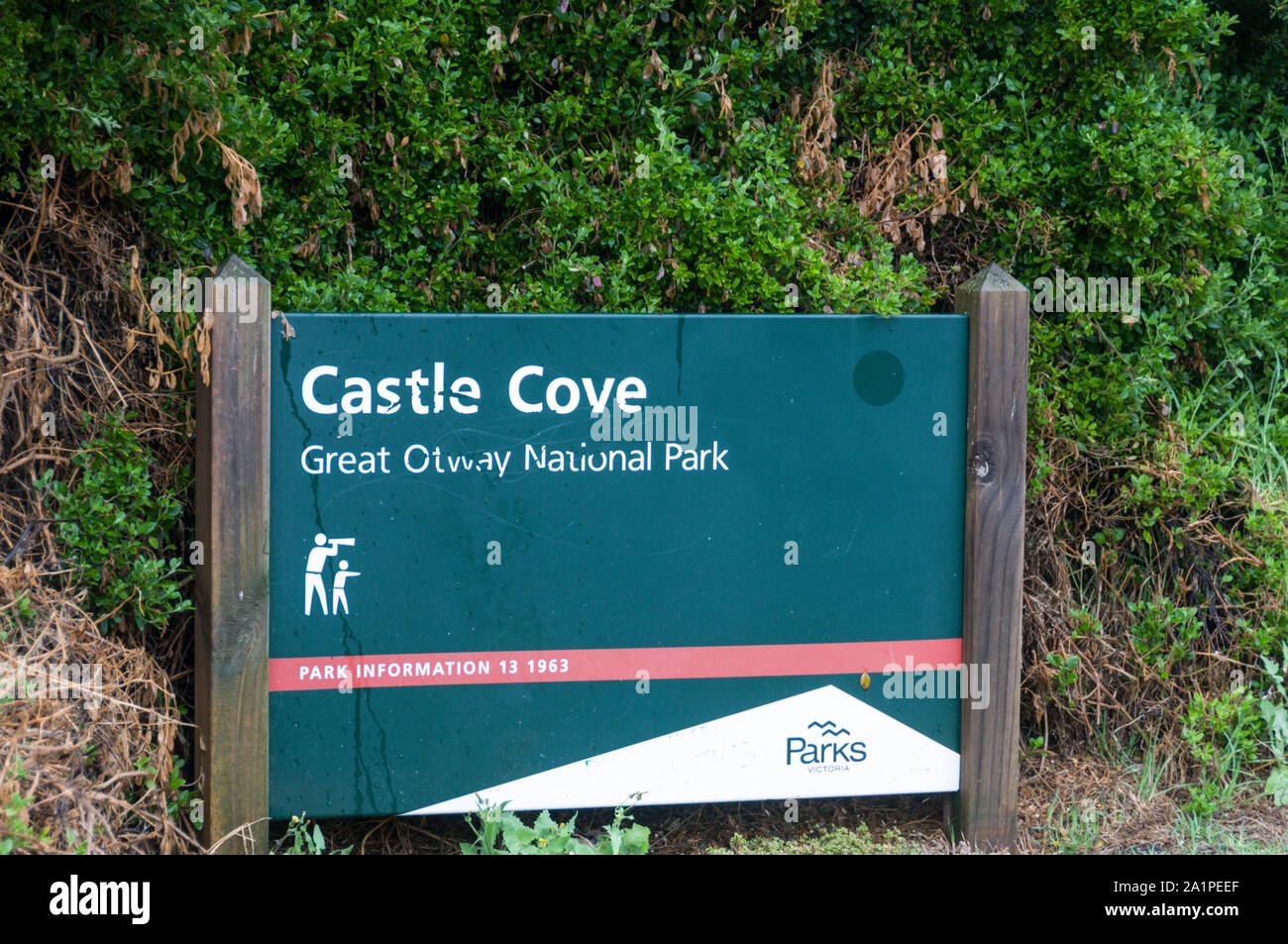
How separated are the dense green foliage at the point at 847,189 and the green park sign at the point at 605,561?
1.47ft

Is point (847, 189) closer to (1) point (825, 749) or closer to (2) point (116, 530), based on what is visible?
(1) point (825, 749)

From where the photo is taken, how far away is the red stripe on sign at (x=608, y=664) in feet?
11.6

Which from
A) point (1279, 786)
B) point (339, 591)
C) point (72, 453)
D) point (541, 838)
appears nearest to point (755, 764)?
point (541, 838)

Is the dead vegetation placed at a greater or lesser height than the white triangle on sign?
greater

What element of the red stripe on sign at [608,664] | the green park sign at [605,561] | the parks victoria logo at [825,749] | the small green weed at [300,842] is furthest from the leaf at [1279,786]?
the small green weed at [300,842]

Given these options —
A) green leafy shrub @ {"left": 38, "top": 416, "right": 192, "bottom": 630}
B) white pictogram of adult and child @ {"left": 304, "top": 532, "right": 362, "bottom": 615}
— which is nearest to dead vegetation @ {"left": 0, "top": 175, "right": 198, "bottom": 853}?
green leafy shrub @ {"left": 38, "top": 416, "right": 192, "bottom": 630}

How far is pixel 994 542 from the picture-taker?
3865 millimetres

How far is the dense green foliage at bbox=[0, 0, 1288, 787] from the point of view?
3.98 meters

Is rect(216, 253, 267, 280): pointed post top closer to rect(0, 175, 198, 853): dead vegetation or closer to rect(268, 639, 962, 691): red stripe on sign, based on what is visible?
rect(0, 175, 198, 853): dead vegetation

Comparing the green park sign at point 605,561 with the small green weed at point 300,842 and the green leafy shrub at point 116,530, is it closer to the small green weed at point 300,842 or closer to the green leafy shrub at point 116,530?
the small green weed at point 300,842

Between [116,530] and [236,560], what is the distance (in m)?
0.43

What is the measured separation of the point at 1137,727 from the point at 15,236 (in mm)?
4764

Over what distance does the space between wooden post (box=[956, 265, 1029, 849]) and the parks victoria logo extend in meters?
0.43

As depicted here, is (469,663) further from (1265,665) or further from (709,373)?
(1265,665)
